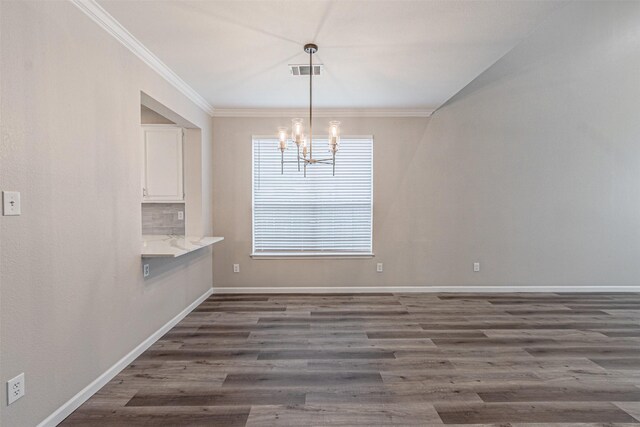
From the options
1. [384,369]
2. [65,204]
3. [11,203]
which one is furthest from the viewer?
[384,369]

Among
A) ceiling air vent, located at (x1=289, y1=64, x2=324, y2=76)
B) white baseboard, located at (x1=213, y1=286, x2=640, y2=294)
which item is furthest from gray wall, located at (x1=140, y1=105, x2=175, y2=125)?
white baseboard, located at (x1=213, y1=286, x2=640, y2=294)

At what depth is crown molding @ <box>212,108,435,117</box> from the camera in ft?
15.1

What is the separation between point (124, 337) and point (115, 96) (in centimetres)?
192

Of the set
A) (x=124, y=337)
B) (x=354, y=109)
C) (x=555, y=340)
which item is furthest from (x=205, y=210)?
(x=555, y=340)

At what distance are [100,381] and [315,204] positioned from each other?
3.22 metres

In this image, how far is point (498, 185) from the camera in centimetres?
467

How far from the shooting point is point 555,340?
122 inches

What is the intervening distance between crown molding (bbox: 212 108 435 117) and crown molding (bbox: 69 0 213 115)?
0.78 meters

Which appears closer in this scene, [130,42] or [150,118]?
[130,42]

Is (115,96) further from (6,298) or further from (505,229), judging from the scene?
(505,229)

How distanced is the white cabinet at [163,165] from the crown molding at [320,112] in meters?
0.76

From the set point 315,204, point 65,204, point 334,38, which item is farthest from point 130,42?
point 315,204

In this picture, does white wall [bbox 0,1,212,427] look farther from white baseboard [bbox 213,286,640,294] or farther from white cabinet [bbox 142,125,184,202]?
white baseboard [bbox 213,286,640,294]

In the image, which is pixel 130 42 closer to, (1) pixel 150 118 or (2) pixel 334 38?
(2) pixel 334 38
